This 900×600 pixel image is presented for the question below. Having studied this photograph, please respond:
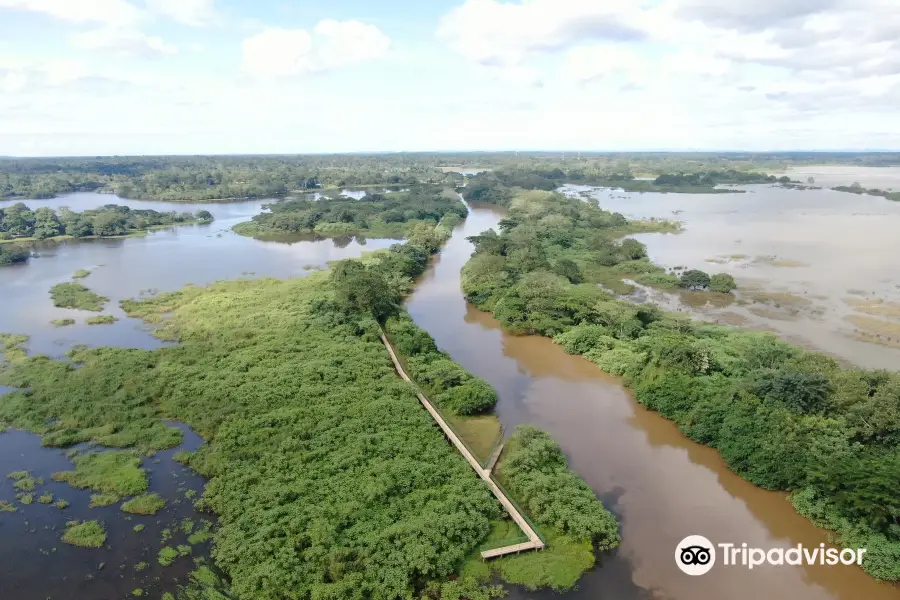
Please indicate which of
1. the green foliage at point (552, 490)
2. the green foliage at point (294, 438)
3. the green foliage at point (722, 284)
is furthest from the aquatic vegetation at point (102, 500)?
the green foliage at point (722, 284)

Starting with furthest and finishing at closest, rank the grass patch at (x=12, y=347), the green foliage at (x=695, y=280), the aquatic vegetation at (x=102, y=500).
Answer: the green foliage at (x=695, y=280), the grass patch at (x=12, y=347), the aquatic vegetation at (x=102, y=500)

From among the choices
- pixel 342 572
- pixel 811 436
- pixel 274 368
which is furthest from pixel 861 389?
pixel 274 368

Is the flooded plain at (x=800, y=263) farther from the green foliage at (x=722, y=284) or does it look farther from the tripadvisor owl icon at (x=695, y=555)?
the tripadvisor owl icon at (x=695, y=555)

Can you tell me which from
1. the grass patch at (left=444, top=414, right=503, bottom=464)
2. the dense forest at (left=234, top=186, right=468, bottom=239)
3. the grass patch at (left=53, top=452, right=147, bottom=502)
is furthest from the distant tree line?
the grass patch at (left=53, top=452, right=147, bottom=502)

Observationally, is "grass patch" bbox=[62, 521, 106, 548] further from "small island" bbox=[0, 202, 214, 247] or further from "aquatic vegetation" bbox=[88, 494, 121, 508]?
"small island" bbox=[0, 202, 214, 247]

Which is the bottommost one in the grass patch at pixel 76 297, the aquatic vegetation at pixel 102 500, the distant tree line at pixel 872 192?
the aquatic vegetation at pixel 102 500

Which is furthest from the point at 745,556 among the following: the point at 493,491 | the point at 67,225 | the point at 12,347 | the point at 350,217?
the point at 67,225
